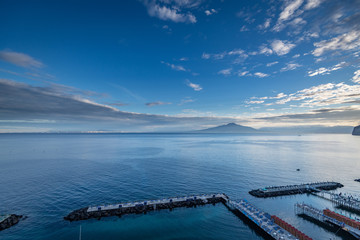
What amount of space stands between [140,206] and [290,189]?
56904 millimetres

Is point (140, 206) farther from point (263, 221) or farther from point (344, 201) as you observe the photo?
point (344, 201)

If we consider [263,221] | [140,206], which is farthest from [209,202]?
[140,206]

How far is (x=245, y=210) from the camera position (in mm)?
49188

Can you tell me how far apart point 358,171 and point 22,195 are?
15872 cm

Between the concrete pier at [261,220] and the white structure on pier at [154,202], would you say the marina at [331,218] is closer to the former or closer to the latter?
the concrete pier at [261,220]

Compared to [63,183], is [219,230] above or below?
below

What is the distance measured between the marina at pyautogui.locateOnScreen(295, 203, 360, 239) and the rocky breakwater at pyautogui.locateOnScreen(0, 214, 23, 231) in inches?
2961

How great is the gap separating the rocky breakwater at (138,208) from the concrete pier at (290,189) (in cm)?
1630

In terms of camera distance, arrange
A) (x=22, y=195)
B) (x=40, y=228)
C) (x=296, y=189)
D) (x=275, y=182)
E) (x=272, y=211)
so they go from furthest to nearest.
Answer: (x=275, y=182)
(x=296, y=189)
(x=22, y=195)
(x=272, y=211)
(x=40, y=228)

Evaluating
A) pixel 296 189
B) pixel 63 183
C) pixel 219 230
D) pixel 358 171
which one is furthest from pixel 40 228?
pixel 358 171

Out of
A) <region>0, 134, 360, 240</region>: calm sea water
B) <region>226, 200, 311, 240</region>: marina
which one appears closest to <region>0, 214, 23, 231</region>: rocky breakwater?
<region>0, 134, 360, 240</region>: calm sea water

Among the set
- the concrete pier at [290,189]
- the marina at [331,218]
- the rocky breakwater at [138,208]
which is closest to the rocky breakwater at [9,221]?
the rocky breakwater at [138,208]

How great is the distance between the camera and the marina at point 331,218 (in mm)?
40819

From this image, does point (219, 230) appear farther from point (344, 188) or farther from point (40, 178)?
point (40, 178)
